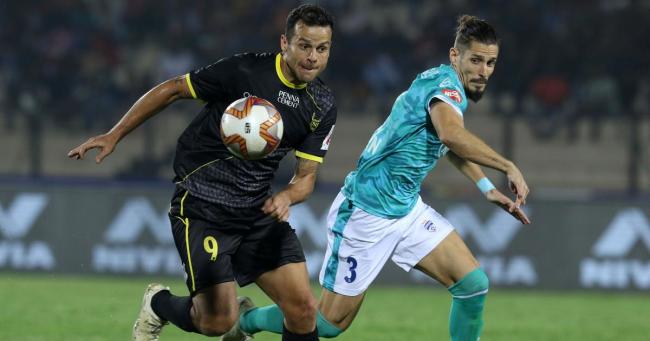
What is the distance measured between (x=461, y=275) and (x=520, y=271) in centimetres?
618

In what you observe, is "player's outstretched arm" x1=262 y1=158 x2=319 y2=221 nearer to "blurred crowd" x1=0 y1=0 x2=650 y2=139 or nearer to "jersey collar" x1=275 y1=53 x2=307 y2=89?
"jersey collar" x1=275 y1=53 x2=307 y2=89

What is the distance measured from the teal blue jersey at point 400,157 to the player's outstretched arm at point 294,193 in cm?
52

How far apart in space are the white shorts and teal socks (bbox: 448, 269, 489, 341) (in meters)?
0.30

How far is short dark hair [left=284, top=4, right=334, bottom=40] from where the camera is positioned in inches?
248

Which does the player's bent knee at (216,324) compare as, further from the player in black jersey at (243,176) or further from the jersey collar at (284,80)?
the jersey collar at (284,80)

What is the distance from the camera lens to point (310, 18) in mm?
6293

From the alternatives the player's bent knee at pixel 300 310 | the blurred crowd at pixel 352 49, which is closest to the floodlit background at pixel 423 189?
the blurred crowd at pixel 352 49

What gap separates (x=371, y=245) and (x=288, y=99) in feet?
3.69

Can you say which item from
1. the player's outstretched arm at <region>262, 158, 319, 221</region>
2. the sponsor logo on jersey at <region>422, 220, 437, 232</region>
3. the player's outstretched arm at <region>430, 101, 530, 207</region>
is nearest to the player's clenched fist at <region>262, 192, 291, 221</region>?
the player's outstretched arm at <region>262, 158, 319, 221</region>

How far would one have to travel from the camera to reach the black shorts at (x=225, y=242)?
646cm

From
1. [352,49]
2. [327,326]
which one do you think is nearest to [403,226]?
[327,326]

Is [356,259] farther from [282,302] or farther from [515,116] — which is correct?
[515,116]

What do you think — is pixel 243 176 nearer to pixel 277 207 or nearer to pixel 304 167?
pixel 304 167

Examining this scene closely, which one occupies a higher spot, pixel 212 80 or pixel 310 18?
pixel 310 18
